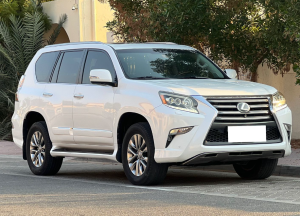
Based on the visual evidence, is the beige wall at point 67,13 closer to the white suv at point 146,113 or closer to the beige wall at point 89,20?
the beige wall at point 89,20

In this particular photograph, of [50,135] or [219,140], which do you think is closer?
[219,140]

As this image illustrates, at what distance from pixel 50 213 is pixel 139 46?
3.86 metres

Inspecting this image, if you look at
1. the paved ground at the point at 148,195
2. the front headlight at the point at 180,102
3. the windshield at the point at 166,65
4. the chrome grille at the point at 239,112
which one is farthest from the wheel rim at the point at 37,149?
the chrome grille at the point at 239,112

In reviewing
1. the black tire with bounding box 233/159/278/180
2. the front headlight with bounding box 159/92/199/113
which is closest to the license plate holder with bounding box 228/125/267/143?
the front headlight with bounding box 159/92/199/113

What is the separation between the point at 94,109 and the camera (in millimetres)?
9398

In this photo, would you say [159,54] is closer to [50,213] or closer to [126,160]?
[126,160]

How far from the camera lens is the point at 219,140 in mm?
8273

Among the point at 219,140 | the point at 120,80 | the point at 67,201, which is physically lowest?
the point at 67,201

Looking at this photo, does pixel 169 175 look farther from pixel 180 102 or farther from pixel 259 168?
pixel 180 102

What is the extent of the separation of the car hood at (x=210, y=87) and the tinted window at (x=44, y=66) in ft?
8.45

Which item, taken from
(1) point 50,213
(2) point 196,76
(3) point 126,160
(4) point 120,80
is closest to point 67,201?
(1) point 50,213

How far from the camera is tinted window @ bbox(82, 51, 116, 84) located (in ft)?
31.6

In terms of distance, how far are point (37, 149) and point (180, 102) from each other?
3.50 m

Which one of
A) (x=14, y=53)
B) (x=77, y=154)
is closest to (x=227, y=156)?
(x=77, y=154)
